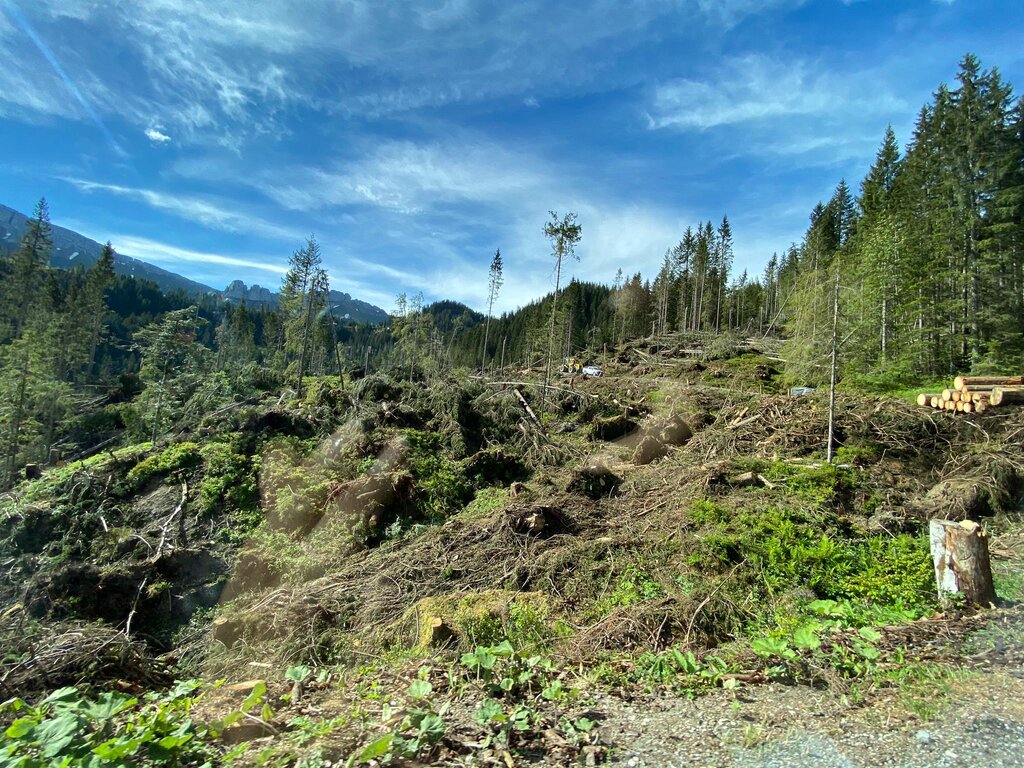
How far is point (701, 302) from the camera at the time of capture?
4981 centimetres

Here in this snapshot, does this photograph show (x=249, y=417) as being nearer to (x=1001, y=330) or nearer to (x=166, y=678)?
(x=166, y=678)

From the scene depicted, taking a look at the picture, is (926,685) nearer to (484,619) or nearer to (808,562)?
(808,562)

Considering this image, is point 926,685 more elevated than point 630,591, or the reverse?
point 926,685

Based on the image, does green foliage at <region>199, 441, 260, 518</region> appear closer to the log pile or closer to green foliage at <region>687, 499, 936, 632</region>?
green foliage at <region>687, 499, 936, 632</region>

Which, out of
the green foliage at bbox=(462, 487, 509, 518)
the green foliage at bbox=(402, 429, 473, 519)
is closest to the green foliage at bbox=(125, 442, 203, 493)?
the green foliage at bbox=(402, 429, 473, 519)

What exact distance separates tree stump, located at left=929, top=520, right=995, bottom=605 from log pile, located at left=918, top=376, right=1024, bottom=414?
757 cm

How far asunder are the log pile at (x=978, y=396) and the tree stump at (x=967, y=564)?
7.57 meters

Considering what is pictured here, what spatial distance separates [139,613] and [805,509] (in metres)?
11.4

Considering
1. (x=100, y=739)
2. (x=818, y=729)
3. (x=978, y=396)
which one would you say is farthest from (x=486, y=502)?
(x=978, y=396)

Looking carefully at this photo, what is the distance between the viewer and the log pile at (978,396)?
34.2ft

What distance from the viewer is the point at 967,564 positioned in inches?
210

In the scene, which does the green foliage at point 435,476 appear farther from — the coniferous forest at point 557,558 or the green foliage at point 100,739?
the green foliage at point 100,739

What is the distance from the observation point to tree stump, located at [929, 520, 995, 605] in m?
5.28

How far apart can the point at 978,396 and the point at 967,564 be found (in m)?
7.91
